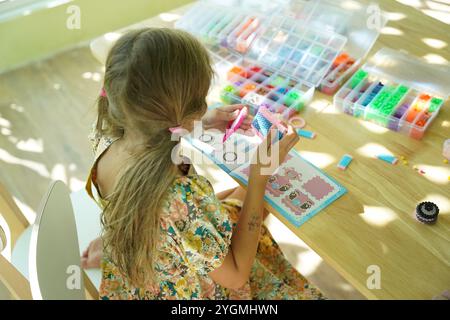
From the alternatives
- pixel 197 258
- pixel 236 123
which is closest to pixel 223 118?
pixel 236 123

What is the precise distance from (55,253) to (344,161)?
65 centimetres

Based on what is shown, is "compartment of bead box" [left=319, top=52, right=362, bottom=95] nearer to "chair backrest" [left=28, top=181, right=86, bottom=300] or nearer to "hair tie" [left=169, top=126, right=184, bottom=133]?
"hair tie" [left=169, top=126, right=184, bottom=133]

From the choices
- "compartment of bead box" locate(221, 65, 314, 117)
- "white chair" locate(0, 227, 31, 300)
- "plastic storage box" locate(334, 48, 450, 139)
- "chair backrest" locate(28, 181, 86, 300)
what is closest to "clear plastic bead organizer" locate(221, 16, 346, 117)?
"compartment of bead box" locate(221, 65, 314, 117)

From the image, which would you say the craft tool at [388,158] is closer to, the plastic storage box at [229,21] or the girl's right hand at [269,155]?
the girl's right hand at [269,155]

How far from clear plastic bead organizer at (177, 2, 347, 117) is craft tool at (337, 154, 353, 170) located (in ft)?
0.63

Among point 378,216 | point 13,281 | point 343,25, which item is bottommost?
point 13,281

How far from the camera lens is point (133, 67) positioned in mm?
795

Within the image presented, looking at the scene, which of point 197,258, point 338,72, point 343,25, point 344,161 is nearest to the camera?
point 197,258

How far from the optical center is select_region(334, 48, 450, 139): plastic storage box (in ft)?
3.72

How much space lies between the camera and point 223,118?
1.16 meters

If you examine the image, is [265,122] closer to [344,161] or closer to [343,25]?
[344,161]

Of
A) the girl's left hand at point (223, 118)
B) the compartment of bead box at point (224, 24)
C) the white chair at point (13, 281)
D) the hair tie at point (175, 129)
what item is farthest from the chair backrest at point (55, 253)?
the compartment of bead box at point (224, 24)
